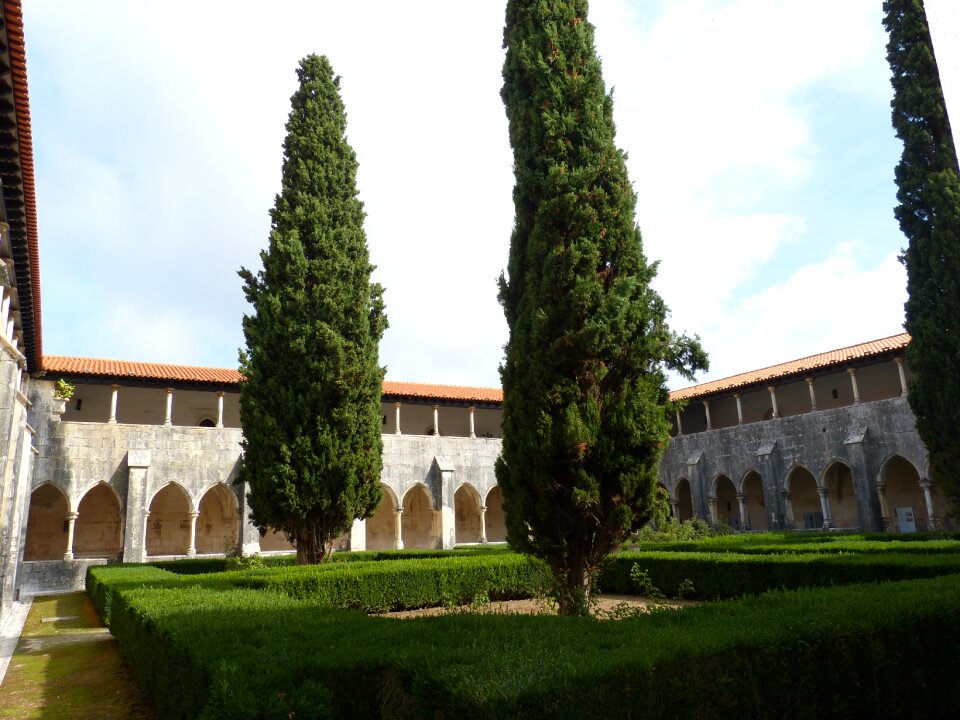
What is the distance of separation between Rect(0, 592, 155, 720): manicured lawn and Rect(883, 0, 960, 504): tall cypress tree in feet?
55.3

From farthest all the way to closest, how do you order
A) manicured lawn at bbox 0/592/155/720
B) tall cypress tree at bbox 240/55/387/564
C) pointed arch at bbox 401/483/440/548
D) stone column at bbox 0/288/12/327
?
pointed arch at bbox 401/483/440/548, tall cypress tree at bbox 240/55/387/564, stone column at bbox 0/288/12/327, manicured lawn at bbox 0/592/155/720

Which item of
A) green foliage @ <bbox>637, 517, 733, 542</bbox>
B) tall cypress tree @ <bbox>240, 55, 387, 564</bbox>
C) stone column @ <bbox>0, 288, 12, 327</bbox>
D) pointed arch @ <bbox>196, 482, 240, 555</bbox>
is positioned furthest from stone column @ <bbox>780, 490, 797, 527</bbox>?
stone column @ <bbox>0, 288, 12, 327</bbox>

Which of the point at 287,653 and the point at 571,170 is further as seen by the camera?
the point at 571,170

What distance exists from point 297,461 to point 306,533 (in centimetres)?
148

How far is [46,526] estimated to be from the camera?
21594 millimetres

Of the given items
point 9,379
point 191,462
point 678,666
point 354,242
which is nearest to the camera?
point 678,666

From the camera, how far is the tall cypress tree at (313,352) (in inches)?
520

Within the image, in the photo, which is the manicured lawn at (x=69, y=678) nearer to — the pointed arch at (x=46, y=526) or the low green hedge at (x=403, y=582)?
the low green hedge at (x=403, y=582)

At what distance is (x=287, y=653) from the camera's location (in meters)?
4.07

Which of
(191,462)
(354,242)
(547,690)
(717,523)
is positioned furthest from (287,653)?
(717,523)

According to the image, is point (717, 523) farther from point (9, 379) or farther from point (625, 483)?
point (9, 379)

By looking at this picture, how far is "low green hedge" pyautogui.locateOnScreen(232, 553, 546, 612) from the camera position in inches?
409

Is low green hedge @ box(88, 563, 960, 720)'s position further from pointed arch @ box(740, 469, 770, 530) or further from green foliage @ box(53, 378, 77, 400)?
pointed arch @ box(740, 469, 770, 530)

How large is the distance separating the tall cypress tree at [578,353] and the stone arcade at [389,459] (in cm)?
931
